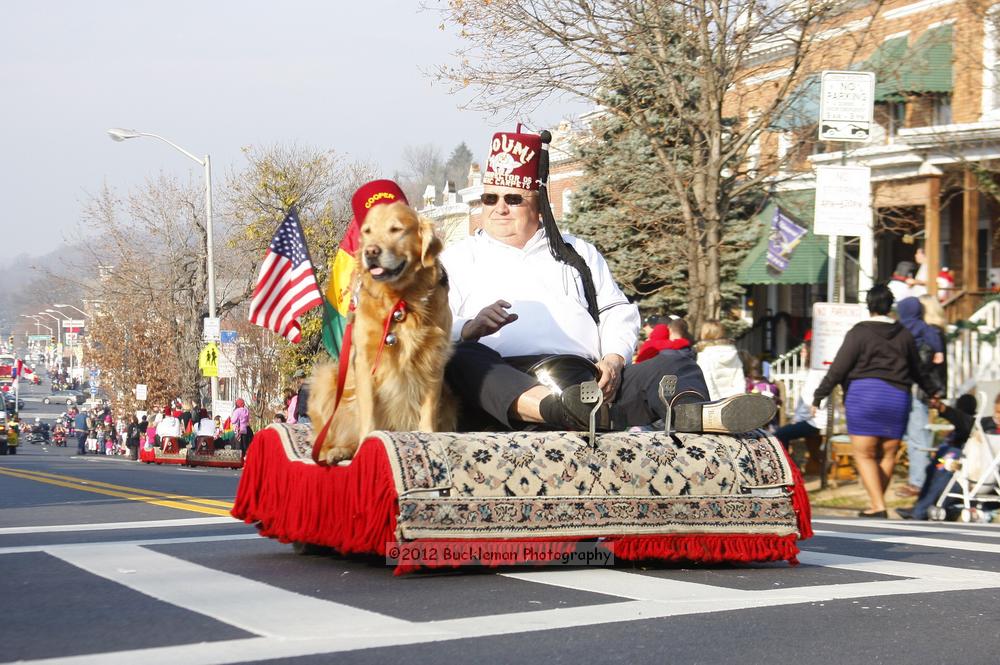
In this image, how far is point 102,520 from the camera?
891 cm

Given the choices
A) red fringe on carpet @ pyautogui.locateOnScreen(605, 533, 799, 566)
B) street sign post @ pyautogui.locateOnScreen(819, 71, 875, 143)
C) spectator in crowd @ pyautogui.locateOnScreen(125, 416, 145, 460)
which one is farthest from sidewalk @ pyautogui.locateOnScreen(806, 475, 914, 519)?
spectator in crowd @ pyautogui.locateOnScreen(125, 416, 145, 460)

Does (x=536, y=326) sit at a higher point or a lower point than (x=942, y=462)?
higher

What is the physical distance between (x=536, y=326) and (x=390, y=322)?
878 mm

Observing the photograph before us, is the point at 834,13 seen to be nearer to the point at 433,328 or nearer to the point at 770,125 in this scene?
the point at 770,125

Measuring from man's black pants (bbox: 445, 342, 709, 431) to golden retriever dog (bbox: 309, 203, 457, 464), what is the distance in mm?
246

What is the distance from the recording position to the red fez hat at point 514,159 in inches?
263

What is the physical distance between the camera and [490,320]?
6.16 metres

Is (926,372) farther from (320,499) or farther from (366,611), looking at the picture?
(366,611)

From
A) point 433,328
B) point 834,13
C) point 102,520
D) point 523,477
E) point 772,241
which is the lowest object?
point 102,520

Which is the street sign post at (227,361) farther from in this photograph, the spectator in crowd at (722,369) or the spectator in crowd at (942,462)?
the spectator in crowd at (942,462)

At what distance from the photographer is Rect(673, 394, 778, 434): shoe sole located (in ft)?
18.5

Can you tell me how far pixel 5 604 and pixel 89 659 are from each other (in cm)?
118

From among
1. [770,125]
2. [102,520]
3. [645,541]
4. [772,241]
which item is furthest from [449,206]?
[645,541]

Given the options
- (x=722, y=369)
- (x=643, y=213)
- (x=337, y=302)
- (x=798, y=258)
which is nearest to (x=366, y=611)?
(x=337, y=302)
